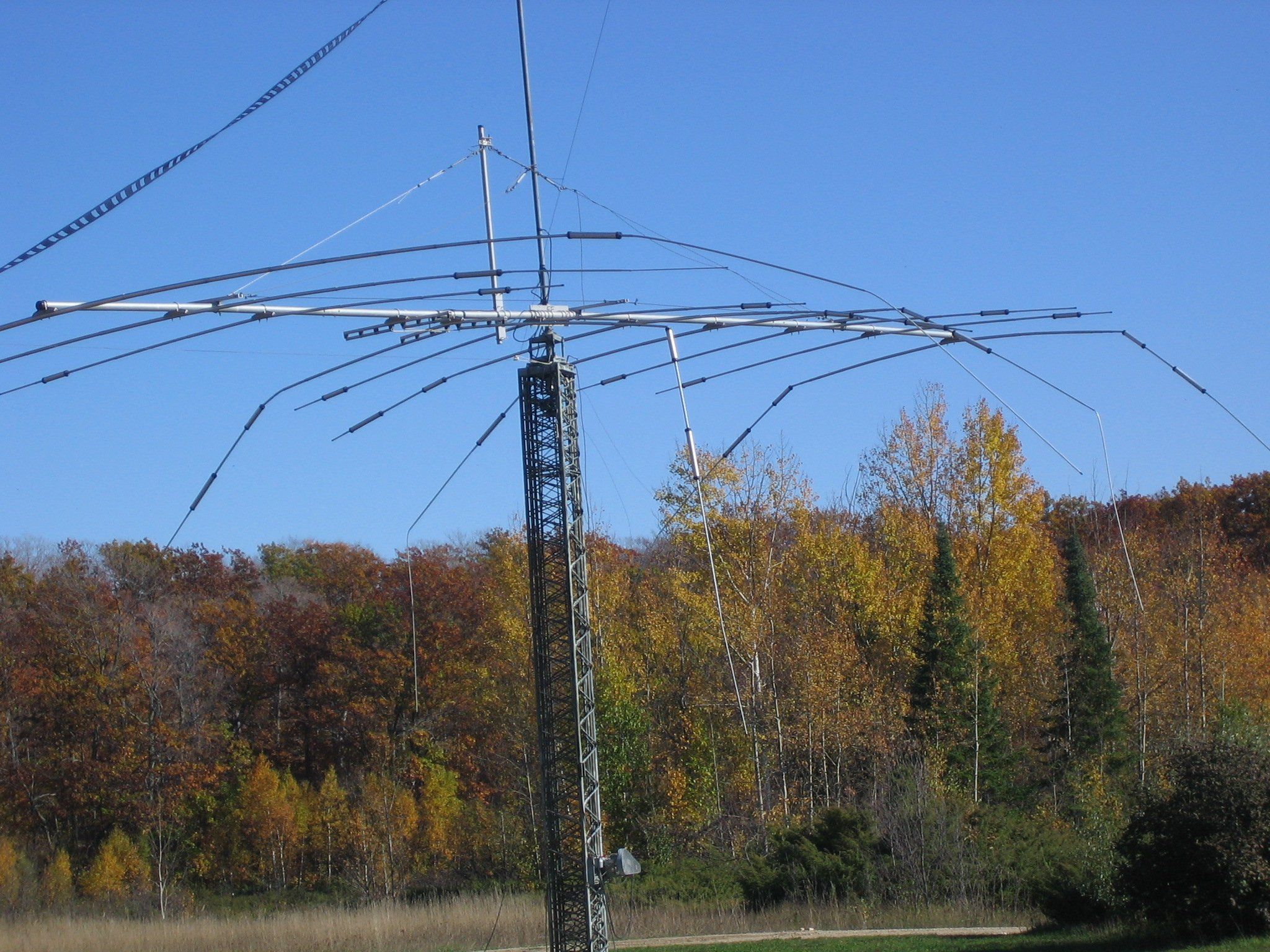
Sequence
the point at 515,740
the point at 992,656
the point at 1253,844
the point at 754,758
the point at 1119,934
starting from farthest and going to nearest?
the point at 515,740 < the point at 992,656 < the point at 754,758 < the point at 1119,934 < the point at 1253,844

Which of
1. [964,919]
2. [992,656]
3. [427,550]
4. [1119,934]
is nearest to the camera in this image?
[1119,934]

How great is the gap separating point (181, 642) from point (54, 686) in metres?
4.57

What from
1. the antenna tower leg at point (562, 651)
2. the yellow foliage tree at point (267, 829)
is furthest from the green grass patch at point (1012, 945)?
the yellow foliage tree at point (267, 829)

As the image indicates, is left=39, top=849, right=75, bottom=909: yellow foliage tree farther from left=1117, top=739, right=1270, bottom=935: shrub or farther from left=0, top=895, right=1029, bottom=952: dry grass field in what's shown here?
left=1117, top=739, right=1270, bottom=935: shrub

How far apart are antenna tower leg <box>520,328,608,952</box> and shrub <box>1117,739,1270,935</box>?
8228mm

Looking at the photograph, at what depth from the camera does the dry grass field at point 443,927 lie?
2550 cm

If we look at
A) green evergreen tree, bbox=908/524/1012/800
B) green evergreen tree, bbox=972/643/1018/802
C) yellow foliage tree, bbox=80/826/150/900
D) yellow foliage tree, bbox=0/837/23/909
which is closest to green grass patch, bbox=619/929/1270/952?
green evergreen tree, bbox=908/524/1012/800

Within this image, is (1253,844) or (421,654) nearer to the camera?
(1253,844)

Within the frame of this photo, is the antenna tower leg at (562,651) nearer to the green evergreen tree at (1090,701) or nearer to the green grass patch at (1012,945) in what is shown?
the green grass patch at (1012,945)

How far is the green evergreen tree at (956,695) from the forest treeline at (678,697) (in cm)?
11

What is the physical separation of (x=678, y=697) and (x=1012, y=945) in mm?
21883

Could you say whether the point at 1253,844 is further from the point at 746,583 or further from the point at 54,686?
the point at 54,686

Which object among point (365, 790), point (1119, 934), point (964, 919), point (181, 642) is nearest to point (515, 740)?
point (365, 790)

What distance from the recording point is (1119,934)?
747 inches
